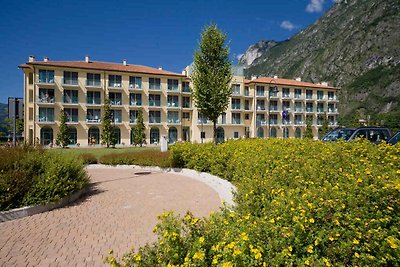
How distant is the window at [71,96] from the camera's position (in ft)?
140

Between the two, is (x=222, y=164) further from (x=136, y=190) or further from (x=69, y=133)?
(x=69, y=133)

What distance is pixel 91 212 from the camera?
6746mm

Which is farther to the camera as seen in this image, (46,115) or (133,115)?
(133,115)

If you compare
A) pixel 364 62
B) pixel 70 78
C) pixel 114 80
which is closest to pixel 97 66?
pixel 114 80

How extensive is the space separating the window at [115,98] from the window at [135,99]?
6.57 ft

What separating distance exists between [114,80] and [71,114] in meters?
9.71

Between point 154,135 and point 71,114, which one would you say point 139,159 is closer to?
point 154,135

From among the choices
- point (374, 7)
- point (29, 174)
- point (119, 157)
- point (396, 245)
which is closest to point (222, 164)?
point (29, 174)

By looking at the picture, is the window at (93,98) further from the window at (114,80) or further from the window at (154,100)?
the window at (154,100)

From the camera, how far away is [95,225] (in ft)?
18.8

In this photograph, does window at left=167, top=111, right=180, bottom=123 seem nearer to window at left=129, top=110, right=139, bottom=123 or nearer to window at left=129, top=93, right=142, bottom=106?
window at left=129, top=93, right=142, bottom=106

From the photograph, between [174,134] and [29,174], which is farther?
[174,134]

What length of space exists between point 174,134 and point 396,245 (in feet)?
157

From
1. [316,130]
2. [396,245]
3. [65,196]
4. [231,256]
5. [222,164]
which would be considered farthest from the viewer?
[316,130]
